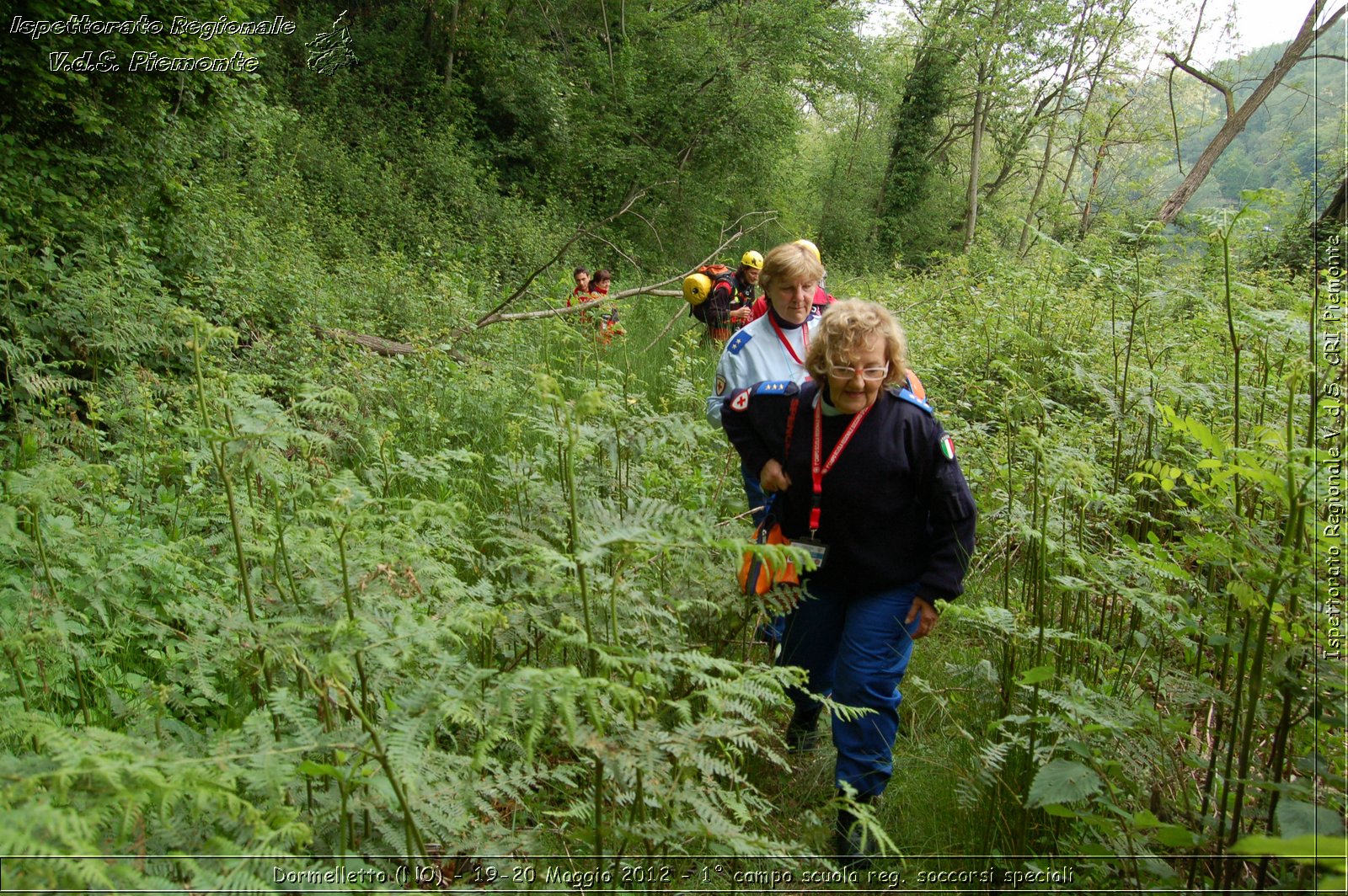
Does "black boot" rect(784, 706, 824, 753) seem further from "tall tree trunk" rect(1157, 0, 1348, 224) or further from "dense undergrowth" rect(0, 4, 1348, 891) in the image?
"tall tree trunk" rect(1157, 0, 1348, 224)

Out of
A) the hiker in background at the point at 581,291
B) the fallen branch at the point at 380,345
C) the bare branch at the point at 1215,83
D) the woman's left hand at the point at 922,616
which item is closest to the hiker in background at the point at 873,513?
the woman's left hand at the point at 922,616

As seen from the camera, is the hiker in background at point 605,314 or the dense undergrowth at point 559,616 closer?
the dense undergrowth at point 559,616

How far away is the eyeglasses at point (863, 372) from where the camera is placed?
2.50m

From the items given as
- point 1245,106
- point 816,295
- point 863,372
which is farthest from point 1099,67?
point 863,372

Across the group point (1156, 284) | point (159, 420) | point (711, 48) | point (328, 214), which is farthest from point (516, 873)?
point (711, 48)

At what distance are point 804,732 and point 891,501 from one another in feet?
3.37

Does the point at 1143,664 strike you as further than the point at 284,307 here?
No

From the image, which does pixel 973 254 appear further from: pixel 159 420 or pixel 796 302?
pixel 159 420

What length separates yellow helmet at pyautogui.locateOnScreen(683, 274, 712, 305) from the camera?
633 cm

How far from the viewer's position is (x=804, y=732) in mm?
3004

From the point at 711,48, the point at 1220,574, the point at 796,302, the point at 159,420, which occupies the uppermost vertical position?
the point at 711,48

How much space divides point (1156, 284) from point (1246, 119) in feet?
51.4

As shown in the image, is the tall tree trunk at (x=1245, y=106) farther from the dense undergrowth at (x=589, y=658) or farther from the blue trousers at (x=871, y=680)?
the blue trousers at (x=871, y=680)

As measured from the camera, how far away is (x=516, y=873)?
76.3 inches
